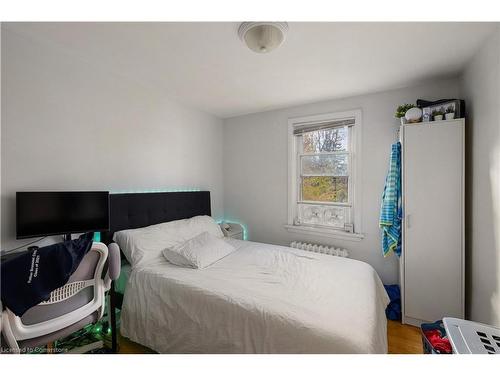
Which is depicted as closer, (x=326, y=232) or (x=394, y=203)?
(x=394, y=203)

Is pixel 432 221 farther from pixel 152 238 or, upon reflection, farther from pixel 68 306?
pixel 68 306

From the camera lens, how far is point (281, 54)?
71.6 inches

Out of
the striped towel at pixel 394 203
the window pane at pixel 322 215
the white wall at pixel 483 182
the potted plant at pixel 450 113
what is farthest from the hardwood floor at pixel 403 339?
the potted plant at pixel 450 113

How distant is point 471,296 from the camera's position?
194cm

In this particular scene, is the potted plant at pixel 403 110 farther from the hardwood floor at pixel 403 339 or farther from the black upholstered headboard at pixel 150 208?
the black upholstered headboard at pixel 150 208

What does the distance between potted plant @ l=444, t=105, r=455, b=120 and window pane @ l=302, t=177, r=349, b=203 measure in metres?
1.15

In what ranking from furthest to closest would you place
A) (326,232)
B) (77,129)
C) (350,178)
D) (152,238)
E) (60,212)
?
1. (326,232)
2. (350,178)
3. (152,238)
4. (77,129)
5. (60,212)

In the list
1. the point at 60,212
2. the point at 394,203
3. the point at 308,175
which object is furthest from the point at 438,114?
the point at 60,212

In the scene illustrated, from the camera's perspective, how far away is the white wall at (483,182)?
152 centimetres

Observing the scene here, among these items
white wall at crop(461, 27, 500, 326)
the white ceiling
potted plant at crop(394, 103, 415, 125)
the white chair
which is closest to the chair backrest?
the white chair

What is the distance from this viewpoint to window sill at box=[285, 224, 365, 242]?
2736 mm

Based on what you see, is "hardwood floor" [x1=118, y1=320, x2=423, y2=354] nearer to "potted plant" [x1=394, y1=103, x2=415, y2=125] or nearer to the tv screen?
the tv screen

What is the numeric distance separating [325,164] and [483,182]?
5.06 ft
